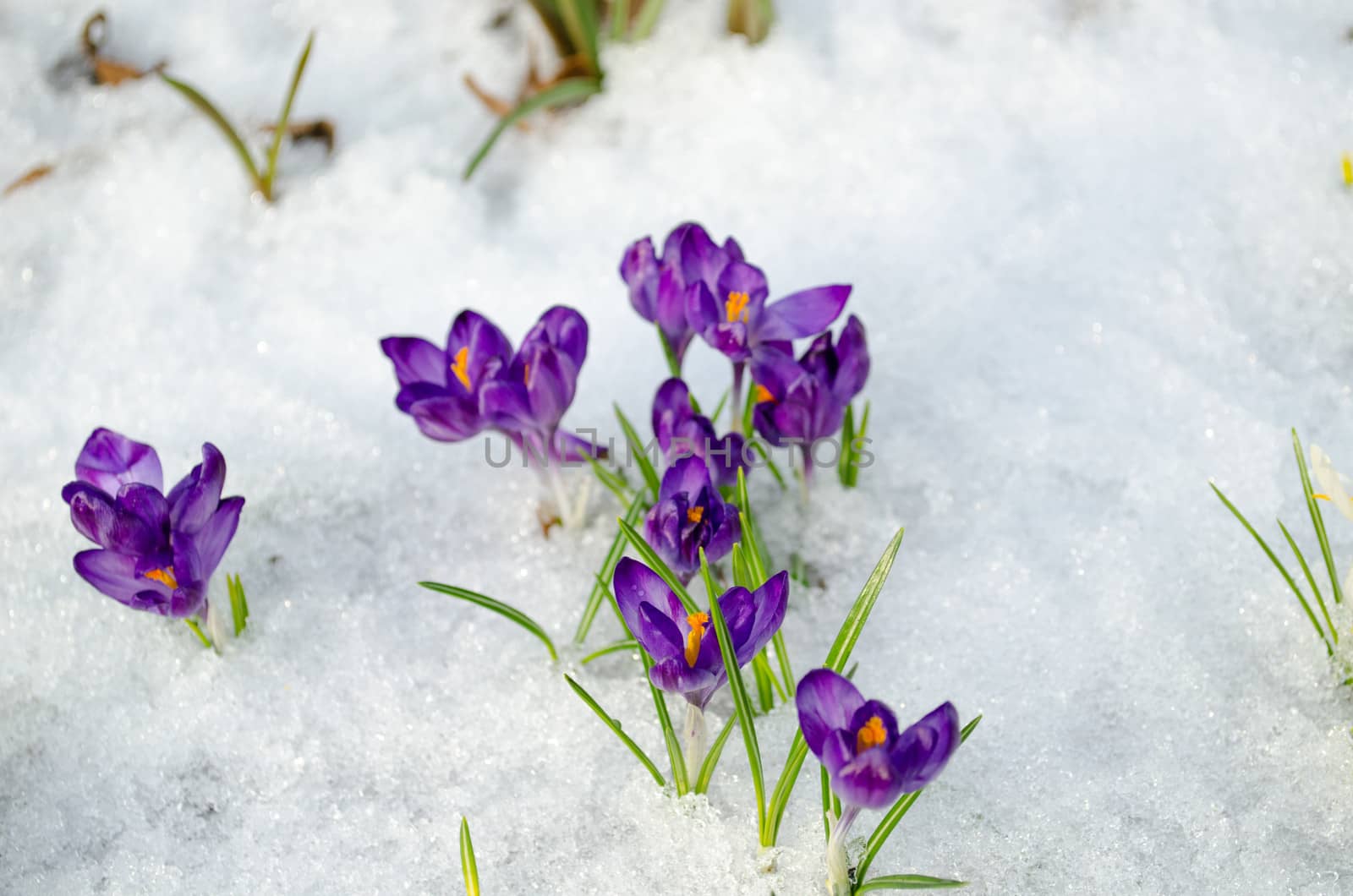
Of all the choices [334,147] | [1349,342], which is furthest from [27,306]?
[1349,342]

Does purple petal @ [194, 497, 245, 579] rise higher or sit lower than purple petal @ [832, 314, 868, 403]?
lower

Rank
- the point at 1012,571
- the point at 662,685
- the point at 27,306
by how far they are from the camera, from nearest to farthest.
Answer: the point at 662,685, the point at 1012,571, the point at 27,306

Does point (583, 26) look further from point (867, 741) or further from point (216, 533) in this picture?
point (867, 741)

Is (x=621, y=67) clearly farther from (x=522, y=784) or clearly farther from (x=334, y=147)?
(x=522, y=784)

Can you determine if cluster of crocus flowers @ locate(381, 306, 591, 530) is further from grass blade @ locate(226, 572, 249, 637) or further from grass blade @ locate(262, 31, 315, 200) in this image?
grass blade @ locate(262, 31, 315, 200)

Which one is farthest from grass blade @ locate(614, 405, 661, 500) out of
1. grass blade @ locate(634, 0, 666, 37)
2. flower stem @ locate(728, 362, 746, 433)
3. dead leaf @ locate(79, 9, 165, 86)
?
dead leaf @ locate(79, 9, 165, 86)

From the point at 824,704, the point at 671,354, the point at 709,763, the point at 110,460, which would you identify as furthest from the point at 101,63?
the point at 824,704
